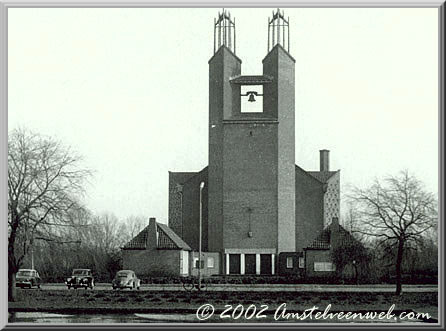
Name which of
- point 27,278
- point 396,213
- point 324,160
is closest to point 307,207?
point 324,160

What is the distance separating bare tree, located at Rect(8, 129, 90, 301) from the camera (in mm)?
31109

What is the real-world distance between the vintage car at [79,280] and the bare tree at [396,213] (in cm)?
1900

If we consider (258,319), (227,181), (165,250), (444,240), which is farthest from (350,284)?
(444,240)

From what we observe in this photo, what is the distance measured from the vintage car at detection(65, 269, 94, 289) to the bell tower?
2676 centimetres

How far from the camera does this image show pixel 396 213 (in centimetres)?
3384

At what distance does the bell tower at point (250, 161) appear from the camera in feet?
238

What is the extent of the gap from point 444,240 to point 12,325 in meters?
11.3

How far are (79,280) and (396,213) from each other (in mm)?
21424

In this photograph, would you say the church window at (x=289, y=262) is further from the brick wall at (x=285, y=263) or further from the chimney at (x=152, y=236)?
the chimney at (x=152, y=236)

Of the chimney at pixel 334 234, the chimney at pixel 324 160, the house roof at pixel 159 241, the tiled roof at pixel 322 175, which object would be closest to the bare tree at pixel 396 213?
the chimney at pixel 334 234

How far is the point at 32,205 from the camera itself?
106 ft

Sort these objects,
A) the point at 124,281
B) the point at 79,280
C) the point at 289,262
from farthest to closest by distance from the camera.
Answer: the point at 289,262 < the point at 124,281 < the point at 79,280

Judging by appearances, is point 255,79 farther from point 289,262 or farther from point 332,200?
point 332,200

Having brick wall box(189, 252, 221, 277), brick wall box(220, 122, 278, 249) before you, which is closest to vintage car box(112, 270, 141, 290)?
brick wall box(189, 252, 221, 277)
